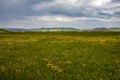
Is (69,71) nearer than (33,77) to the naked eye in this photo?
No

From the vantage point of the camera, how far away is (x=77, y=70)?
1330 centimetres

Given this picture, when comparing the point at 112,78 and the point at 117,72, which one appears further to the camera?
the point at 117,72

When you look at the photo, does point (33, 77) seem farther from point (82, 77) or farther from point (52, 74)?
point (82, 77)

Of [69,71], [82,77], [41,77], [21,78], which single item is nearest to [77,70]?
[69,71]

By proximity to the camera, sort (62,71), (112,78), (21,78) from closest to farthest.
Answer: (21,78), (112,78), (62,71)

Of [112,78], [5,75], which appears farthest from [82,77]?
[5,75]

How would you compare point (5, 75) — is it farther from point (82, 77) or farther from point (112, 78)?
point (112, 78)

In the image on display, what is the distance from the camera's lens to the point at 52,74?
11.8 meters

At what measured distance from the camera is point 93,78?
11.3 metres

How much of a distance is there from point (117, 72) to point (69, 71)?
3.03m

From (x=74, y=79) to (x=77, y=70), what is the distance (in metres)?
2.43

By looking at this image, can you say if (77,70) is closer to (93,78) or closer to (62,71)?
(62,71)

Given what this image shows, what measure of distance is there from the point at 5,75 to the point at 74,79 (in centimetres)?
369

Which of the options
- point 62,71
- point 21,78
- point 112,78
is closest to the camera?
point 21,78
